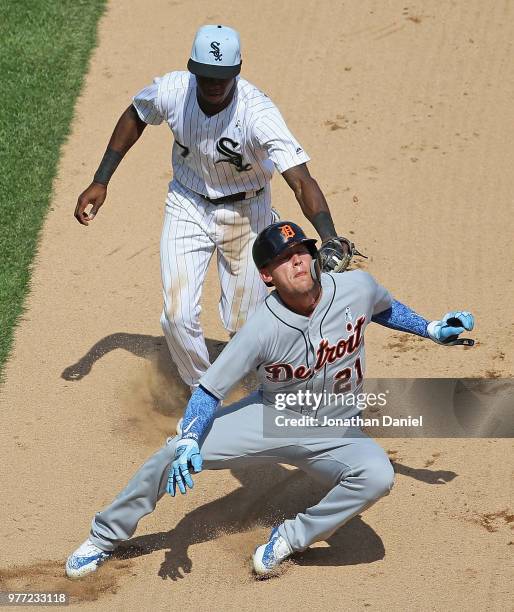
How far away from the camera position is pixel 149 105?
6789 millimetres

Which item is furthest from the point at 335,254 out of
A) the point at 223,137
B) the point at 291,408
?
the point at 223,137

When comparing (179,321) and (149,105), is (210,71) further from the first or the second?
(179,321)

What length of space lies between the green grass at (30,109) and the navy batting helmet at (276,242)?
2821mm

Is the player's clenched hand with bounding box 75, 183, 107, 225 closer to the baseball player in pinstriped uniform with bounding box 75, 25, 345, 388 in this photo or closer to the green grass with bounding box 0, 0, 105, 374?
the baseball player in pinstriped uniform with bounding box 75, 25, 345, 388

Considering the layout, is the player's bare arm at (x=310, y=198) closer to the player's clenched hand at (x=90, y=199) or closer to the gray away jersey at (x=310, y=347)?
the gray away jersey at (x=310, y=347)

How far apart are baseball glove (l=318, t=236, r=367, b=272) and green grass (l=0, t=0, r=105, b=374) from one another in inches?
107

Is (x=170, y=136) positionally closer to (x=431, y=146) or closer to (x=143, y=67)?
(x=143, y=67)

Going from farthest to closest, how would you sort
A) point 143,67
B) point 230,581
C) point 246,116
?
point 143,67 → point 246,116 → point 230,581

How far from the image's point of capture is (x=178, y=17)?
36.1 feet

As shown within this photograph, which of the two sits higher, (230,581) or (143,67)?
(143,67)

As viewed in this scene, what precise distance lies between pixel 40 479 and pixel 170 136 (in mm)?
3936

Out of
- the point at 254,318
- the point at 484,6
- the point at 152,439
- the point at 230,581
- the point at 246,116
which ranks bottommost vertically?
the point at 230,581

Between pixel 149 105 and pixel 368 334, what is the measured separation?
220 cm

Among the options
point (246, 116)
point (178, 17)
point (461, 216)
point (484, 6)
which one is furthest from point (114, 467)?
point (484, 6)
